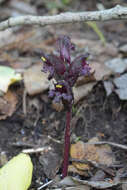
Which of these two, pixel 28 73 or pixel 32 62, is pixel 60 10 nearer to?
pixel 32 62

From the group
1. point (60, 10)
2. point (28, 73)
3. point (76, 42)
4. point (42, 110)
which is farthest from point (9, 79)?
point (60, 10)

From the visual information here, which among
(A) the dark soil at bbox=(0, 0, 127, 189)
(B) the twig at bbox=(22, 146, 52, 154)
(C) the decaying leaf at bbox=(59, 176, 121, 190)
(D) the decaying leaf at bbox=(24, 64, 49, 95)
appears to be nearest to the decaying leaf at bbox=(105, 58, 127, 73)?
(A) the dark soil at bbox=(0, 0, 127, 189)

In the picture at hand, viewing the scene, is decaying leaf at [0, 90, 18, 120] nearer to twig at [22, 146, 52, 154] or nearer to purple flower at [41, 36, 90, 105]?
twig at [22, 146, 52, 154]

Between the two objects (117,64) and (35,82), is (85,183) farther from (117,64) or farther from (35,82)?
(117,64)

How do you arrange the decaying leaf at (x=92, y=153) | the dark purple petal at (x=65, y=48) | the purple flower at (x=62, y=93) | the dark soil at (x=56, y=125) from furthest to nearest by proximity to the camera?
the dark soil at (x=56, y=125), the decaying leaf at (x=92, y=153), the dark purple petal at (x=65, y=48), the purple flower at (x=62, y=93)

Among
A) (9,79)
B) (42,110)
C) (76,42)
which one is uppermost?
(76,42)

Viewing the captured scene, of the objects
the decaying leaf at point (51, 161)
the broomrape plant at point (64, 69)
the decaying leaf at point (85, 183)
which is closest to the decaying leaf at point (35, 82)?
the decaying leaf at point (51, 161)

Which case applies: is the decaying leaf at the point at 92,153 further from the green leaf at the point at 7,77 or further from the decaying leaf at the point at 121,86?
the green leaf at the point at 7,77
